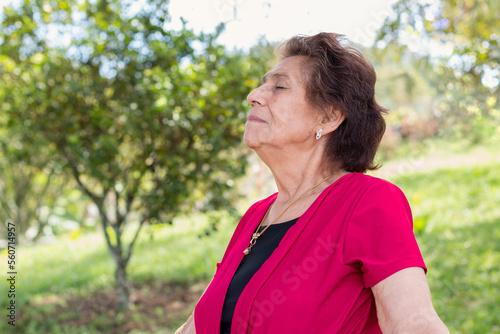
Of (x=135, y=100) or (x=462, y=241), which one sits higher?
(x=135, y=100)

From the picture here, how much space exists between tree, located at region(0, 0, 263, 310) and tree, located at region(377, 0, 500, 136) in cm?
186

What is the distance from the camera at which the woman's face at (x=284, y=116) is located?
6.13 ft

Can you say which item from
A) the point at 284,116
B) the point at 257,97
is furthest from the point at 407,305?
the point at 257,97

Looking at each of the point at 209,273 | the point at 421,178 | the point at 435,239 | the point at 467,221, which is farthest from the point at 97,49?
the point at 421,178

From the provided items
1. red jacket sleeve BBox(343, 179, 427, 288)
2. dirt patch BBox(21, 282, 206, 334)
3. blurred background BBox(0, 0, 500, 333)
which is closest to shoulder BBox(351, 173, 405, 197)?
red jacket sleeve BBox(343, 179, 427, 288)

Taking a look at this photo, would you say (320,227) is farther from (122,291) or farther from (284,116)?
(122,291)

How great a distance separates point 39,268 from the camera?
7.34m

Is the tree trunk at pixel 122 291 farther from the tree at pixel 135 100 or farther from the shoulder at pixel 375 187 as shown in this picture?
the shoulder at pixel 375 187

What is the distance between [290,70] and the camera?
1.94 metres

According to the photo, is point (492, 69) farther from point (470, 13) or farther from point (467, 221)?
point (467, 221)

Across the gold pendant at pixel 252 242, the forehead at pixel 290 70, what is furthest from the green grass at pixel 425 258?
the forehead at pixel 290 70

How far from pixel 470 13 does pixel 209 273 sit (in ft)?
14.6

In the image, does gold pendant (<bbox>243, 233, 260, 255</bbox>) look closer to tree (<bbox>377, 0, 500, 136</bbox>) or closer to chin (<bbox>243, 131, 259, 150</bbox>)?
chin (<bbox>243, 131, 259, 150</bbox>)

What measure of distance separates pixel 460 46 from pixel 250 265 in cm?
376
